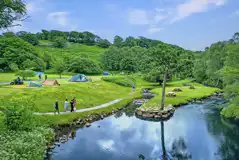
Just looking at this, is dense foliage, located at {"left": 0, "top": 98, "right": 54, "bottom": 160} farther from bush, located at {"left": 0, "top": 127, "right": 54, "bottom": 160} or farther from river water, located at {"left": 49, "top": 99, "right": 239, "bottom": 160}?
river water, located at {"left": 49, "top": 99, "right": 239, "bottom": 160}

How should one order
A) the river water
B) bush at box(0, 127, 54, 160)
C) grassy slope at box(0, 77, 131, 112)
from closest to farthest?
1. bush at box(0, 127, 54, 160)
2. the river water
3. grassy slope at box(0, 77, 131, 112)

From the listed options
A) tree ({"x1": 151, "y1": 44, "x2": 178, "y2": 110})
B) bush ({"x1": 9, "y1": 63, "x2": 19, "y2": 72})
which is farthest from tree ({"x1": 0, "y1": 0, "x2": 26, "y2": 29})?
bush ({"x1": 9, "y1": 63, "x2": 19, "y2": 72})

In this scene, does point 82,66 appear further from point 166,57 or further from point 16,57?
point 166,57

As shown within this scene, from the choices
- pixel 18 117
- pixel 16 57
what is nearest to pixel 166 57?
pixel 18 117

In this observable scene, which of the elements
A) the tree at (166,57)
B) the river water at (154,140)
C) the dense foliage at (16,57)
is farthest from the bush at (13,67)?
the tree at (166,57)

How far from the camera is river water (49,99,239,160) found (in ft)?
102

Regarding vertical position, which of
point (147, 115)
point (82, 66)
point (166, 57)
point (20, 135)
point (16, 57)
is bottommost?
point (147, 115)

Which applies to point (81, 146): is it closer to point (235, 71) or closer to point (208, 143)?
point (208, 143)

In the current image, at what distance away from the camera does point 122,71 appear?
12588 cm

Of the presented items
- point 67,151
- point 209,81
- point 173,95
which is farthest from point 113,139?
point 209,81

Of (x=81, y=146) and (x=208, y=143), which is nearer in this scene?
(x=81, y=146)

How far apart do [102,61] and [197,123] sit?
9958cm

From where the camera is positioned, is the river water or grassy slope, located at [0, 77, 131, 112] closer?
the river water

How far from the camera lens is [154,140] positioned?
1473 inches
